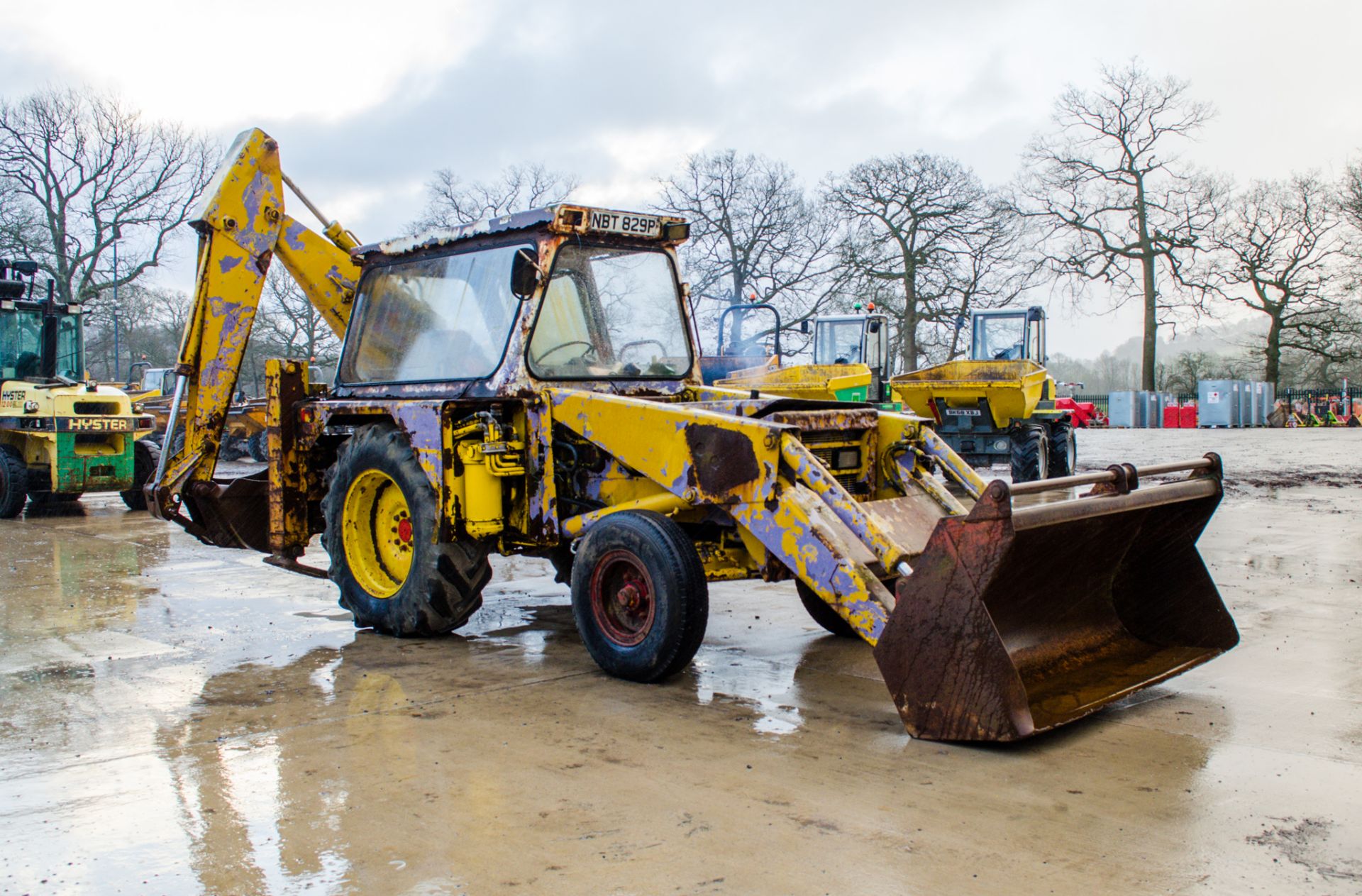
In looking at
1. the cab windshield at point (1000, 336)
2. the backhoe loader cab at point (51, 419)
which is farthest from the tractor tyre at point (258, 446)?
the cab windshield at point (1000, 336)

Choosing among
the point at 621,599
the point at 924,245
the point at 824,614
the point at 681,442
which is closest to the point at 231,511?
the point at 621,599

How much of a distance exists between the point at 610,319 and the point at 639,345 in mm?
244

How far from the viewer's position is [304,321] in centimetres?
4084

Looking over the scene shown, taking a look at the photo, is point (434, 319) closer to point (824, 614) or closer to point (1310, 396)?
point (824, 614)

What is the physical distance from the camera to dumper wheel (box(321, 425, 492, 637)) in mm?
6258

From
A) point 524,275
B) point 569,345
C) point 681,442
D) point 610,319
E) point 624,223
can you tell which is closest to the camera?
point 681,442

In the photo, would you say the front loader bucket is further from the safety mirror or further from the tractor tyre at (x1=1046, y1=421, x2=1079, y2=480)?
the tractor tyre at (x1=1046, y1=421, x2=1079, y2=480)

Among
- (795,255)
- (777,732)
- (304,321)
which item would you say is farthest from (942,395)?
(304,321)

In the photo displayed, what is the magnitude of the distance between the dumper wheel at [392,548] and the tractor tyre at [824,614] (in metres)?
1.79

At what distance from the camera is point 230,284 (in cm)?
751

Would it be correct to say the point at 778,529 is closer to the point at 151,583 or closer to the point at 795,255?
the point at 151,583

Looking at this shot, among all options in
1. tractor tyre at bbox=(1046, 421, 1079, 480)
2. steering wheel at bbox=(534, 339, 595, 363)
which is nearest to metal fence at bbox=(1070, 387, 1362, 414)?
tractor tyre at bbox=(1046, 421, 1079, 480)

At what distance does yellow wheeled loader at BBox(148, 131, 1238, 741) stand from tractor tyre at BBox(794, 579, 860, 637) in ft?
0.06

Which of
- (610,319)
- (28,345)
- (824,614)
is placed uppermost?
(28,345)
